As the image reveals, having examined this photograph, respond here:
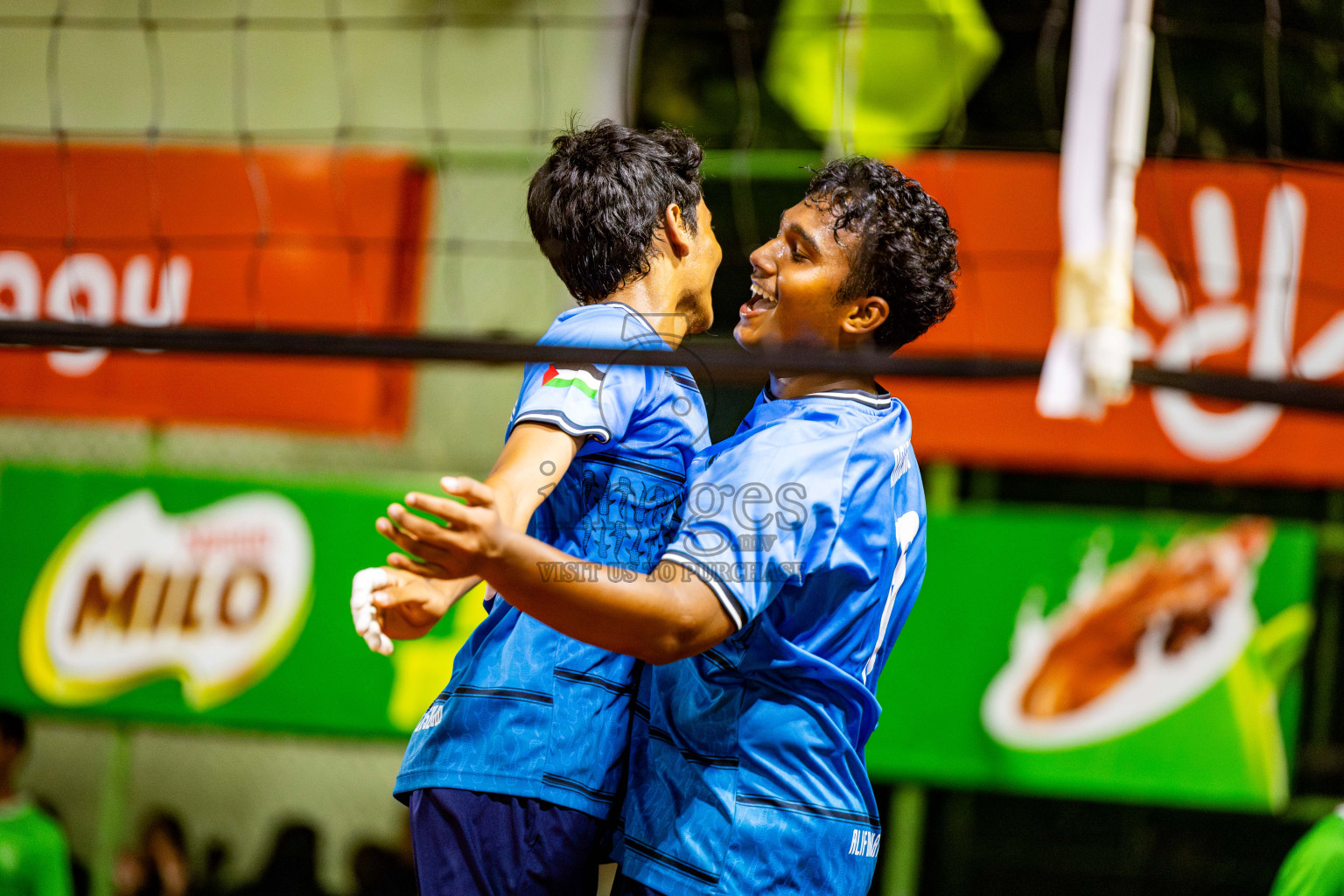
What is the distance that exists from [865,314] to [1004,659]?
3.03 m

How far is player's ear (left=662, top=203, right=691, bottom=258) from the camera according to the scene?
5.42ft

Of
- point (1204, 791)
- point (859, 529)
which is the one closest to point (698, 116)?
point (1204, 791)

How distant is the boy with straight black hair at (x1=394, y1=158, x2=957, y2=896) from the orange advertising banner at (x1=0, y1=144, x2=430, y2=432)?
3831 millimetres

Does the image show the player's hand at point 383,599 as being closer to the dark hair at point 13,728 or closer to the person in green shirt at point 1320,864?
the person in green shirt at point 1320,864

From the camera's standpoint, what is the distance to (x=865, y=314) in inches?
62.7

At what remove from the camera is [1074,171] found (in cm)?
215

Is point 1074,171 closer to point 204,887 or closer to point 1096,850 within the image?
point 1096,850

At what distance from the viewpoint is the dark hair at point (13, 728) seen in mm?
4246

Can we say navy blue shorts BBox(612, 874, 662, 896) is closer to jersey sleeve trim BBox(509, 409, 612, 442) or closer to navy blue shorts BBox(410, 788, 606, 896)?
navy blue shorts BBox(410, 788, 606, 896)

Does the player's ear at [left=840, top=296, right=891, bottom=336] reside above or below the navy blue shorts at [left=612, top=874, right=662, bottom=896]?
above

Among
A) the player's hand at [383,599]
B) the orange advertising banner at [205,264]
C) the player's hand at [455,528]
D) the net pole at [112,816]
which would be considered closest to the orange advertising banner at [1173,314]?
the orange advertising banner at [205,264]

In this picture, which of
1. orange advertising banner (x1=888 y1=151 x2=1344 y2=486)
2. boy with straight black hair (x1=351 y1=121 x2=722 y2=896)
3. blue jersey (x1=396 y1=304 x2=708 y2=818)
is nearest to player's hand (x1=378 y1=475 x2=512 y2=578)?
boy with straight black hair (x1=351 y1=121 x2=722 y2=896)

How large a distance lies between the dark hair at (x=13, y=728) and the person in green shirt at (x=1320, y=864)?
4.17 m

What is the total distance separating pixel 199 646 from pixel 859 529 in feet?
13.5
